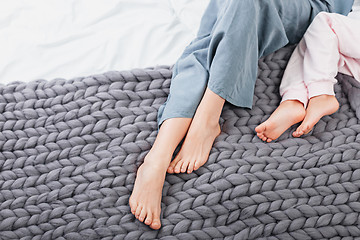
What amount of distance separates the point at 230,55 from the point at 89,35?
48 cm

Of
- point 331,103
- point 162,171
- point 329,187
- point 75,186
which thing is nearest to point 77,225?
point 75,186

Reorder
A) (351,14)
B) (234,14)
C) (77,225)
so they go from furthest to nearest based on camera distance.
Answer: (351,14)
(234,14)
(77,225)

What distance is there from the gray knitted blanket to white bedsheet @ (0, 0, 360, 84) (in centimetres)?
12

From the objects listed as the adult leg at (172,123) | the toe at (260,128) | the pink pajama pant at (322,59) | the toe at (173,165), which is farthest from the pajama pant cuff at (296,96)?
the toe at (173,165)

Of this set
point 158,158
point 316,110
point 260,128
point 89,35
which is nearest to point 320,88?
point 316,110

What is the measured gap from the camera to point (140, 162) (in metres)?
0.89

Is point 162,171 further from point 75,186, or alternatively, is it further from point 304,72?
point 304,72

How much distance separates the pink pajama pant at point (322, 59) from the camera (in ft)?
3.19

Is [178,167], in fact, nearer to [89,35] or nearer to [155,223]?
[155,223]

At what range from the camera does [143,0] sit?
1.25 m

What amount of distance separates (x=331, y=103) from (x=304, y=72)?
0.11 meters

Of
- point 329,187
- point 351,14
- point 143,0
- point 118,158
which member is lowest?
point 329,187

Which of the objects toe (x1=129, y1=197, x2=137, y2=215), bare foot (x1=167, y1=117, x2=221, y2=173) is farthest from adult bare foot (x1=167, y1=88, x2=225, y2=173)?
toe (x1=129, y1=197, x2=137, y2=215)

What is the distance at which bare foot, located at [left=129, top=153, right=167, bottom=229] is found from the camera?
822mm
